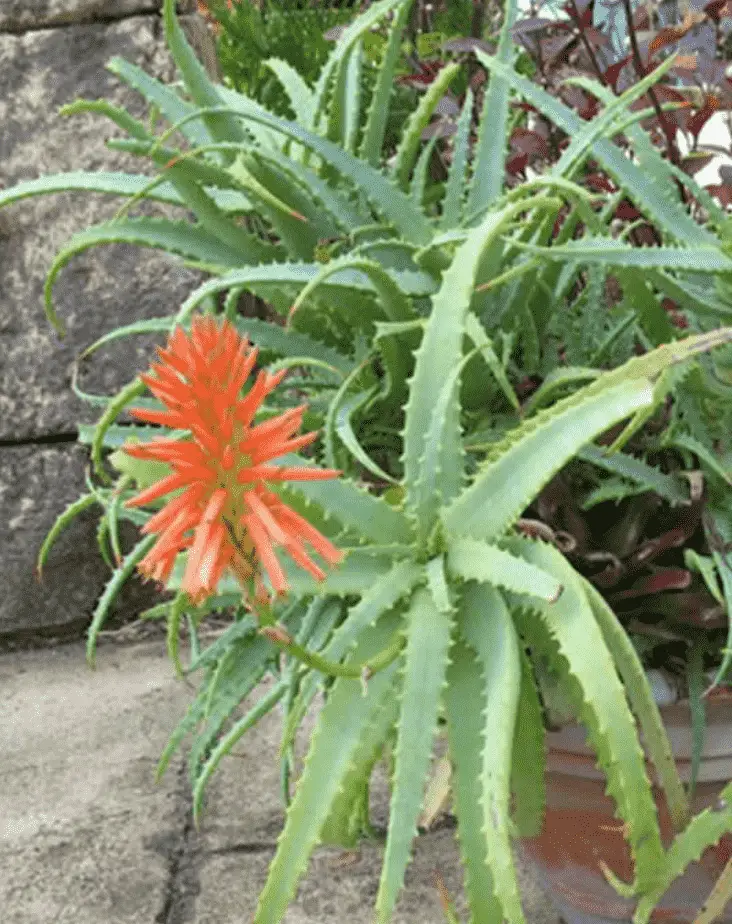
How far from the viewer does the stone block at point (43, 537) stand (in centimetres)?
218

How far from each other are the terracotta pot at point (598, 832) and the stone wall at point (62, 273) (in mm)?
1249

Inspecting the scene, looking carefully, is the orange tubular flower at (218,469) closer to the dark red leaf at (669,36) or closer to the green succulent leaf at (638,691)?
the green succulent leaf at (638,691)

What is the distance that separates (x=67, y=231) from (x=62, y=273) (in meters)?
0.08

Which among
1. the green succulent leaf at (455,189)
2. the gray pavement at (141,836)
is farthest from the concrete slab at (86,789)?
the green succulent leaf at (455,189)

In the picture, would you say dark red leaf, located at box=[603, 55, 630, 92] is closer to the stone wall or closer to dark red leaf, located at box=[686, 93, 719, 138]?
dark red leaf, located at box=[686, 93, 719, 138]

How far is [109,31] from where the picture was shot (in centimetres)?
211

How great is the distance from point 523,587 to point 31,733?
1273 millimetres

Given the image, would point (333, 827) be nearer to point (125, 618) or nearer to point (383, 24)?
point (125, 618)

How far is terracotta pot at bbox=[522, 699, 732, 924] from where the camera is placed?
3.30 ft

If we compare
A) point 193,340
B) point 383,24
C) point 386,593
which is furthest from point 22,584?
point 193,340

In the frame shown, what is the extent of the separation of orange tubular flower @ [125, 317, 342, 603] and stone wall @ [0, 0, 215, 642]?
162 cm

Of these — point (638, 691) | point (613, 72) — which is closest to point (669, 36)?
point (613, 72)

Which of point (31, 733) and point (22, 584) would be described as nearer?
point (31, 733)

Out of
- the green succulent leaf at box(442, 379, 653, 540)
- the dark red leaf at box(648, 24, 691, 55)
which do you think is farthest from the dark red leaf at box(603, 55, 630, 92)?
the green succulent leaf at box(442, 379, 653, 540)
